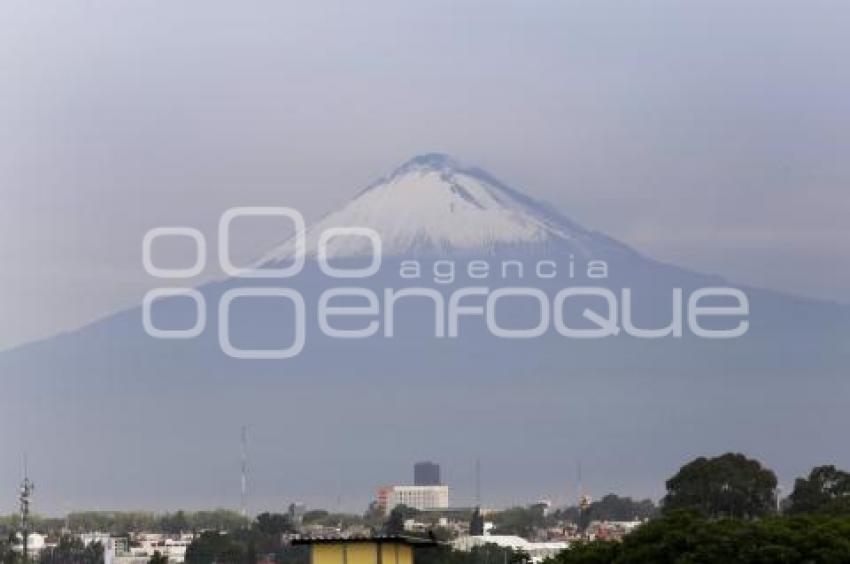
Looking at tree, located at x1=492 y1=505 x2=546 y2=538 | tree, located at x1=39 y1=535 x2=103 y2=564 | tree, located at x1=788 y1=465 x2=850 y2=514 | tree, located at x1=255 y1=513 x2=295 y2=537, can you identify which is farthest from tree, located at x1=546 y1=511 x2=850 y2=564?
tree, located at x1=492 y1=505 x2=546 y2=538

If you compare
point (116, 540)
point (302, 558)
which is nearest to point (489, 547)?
point (302, 558)

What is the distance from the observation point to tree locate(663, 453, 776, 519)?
122m

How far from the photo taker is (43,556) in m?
153

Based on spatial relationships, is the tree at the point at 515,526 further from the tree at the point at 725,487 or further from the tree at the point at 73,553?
the tree at the point at 725,487

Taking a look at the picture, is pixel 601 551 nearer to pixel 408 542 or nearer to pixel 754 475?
pixel 408 542

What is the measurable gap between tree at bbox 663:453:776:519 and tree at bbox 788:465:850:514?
1.65 meters

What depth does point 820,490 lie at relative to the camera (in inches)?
4749

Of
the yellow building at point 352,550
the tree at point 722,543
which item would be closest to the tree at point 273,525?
the tree at point 722,543

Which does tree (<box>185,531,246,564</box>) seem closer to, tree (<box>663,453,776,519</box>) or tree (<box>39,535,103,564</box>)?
tree (<box>39,535,103,564</box>)

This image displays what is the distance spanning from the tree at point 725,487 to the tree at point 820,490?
1.65 meters

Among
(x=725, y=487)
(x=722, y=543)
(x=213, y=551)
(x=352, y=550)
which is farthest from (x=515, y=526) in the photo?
(x=352, y=550)

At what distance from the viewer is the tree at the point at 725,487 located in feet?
400

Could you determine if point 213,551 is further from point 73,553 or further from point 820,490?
point 820,490

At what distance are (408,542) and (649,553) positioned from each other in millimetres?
19548
